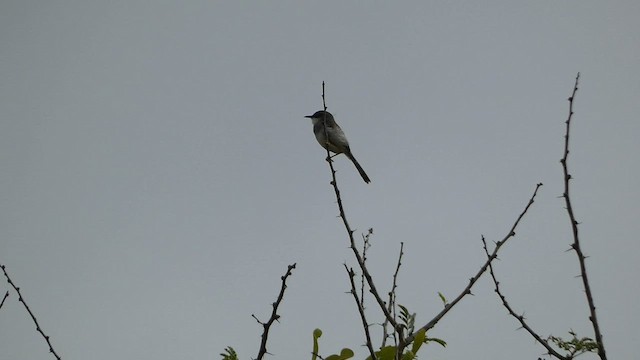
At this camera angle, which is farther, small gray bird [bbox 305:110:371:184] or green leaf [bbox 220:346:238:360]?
small gray bird [bbox 305:110:371:184]

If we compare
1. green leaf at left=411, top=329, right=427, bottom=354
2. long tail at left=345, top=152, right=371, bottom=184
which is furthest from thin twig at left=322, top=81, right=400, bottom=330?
long tail at left=345, top=152, right=371, bottom=184

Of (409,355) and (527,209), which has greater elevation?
(527,209)

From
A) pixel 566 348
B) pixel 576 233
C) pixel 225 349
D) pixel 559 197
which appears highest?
pixel 559 197

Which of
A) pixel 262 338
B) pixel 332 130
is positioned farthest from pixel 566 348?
pixel 332 130

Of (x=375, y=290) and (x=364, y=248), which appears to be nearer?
(x=375, y=290)

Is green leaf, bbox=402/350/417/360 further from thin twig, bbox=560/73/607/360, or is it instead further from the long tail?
the long tail

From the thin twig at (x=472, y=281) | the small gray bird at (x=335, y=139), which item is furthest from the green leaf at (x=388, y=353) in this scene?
the small gray bird at (x=335, y=139)

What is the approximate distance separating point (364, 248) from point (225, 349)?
7.00 feet

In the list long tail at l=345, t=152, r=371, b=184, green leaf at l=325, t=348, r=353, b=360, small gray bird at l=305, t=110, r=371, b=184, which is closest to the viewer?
green leaf at l=325, t=348, r=353, b=360

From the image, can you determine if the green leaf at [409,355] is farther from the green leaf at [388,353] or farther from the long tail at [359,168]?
the long tail at [359,168]

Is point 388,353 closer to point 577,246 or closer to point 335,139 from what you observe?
point 577,246

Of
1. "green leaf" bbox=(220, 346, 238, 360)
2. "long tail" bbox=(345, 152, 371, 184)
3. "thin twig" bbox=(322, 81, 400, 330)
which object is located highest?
"long tail" bbox=(345, 152, 371, 184)

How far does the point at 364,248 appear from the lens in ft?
14.5

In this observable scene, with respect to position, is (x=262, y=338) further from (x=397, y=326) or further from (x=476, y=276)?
(x=476, y=276)
